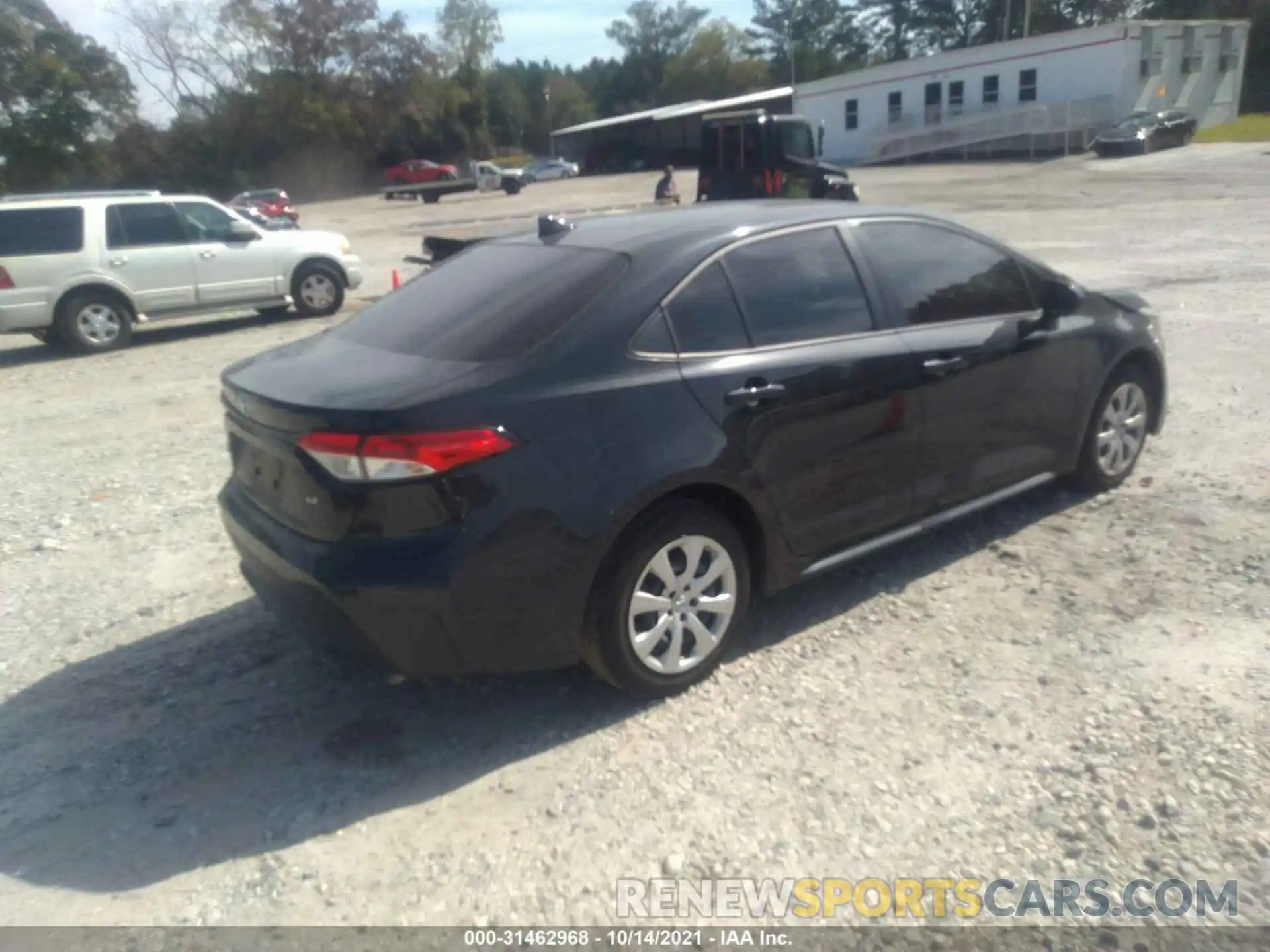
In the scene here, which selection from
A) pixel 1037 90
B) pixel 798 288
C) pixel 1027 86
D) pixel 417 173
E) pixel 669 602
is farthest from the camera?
pixel 417 173

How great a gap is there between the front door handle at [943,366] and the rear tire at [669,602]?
117 centimetres

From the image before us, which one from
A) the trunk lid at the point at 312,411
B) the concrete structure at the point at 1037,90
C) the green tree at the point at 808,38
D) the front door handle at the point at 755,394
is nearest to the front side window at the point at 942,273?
the front door handle at the point at 755,394

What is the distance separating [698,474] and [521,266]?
1180 millimetres

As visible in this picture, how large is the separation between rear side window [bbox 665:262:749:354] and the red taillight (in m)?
0.88

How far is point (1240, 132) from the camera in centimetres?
4597

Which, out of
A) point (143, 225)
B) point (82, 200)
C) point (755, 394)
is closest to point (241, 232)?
point (143, 225)

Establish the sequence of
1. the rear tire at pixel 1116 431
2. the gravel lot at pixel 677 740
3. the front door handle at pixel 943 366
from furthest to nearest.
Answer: the rear tire at pixel 1116 431 < the front door handle at pixel 943 366 < the gravel lot at pixel 677 740

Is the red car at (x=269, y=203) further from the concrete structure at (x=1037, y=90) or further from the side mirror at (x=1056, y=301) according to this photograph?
the side mirror at (x=1056, y=301)

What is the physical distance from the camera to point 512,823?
3381 mm

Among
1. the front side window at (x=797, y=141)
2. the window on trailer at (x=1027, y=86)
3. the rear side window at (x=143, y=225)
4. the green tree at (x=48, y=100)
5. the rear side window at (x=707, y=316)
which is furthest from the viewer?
the green tree at (x=48, y=100)

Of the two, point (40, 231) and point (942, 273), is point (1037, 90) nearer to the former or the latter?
point (40, 231)

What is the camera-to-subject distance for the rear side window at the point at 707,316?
3.95m

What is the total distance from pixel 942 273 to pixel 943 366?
1.63ft

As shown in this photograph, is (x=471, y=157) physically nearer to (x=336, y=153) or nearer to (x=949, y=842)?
(x=336, y=153)
